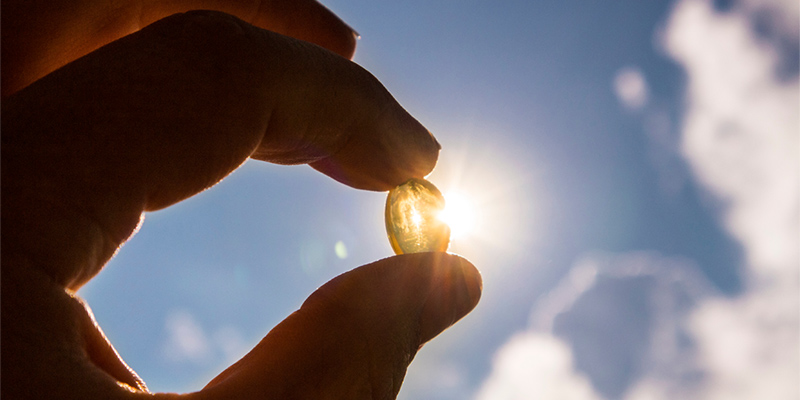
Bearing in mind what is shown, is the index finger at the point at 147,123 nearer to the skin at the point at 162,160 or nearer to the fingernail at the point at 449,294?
the skin at the point at 162,160

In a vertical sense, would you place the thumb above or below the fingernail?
below

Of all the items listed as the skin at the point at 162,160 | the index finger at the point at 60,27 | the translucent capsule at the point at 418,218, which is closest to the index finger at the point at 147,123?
the skin at the point at 162,160

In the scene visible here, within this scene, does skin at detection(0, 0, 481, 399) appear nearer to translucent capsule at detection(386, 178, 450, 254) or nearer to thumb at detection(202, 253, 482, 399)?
thumb at detection(202, 253, 482, 399)

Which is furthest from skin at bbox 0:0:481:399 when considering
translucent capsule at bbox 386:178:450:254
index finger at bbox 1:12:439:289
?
translucent capsule at bbox 386:178:450:254

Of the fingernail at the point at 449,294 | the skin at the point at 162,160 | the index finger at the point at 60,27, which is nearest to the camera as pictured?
the skin at the point at 162,160

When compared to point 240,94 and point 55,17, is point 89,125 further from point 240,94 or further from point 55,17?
point 55,17

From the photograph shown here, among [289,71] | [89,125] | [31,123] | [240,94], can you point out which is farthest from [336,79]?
[31,123]

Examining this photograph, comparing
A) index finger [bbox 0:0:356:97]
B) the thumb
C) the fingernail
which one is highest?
index finger [bbox 0:0:356:97]

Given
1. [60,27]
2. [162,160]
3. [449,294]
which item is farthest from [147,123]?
[449,294]

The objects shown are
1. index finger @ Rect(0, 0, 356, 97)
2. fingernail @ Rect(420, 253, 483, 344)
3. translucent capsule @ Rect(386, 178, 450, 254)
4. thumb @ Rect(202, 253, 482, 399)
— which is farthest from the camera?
translucent capsule @ Rect(386, 178, 450, 254)
